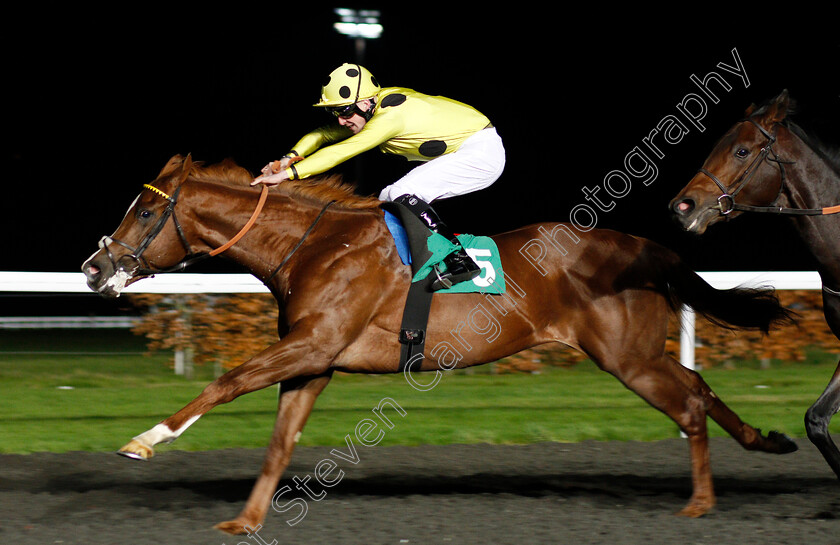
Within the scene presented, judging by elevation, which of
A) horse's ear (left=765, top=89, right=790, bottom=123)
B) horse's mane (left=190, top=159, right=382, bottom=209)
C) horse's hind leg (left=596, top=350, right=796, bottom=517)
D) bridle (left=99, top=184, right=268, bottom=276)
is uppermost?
horse's ear (left=765, top=89, right=790, bottom=123)

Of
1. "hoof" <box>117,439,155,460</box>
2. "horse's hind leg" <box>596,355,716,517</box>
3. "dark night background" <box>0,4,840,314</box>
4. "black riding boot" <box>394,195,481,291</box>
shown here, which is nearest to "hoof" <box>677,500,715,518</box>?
"horse's hind leg" <box>596,355,716,517</box>

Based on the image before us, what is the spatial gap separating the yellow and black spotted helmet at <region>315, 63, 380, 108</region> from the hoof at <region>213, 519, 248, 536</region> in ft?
6.28

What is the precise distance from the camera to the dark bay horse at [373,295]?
3.92 m

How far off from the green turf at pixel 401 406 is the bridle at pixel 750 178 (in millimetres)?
2267

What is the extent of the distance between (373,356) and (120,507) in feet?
4.47

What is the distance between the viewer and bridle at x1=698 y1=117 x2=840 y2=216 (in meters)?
4.04

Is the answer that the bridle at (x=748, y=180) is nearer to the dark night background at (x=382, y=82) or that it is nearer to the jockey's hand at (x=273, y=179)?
the jockey's hand at (x=273, y=179)

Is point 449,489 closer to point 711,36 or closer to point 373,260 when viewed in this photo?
point 373,260

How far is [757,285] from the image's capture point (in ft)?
15.4

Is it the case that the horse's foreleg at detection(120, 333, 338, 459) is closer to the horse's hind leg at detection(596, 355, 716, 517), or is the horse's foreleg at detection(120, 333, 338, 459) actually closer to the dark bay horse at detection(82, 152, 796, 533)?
the dark bay horse at detection(82, 152, 796, 533)

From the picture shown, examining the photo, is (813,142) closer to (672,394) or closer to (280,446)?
(672,394)

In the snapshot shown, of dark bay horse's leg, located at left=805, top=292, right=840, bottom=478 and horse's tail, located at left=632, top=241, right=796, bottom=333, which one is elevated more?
horse's tail, located at left=632, top=241, right=796, bottom=333

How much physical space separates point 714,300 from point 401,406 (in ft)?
9.50

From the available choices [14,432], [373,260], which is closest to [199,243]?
[373,260]
